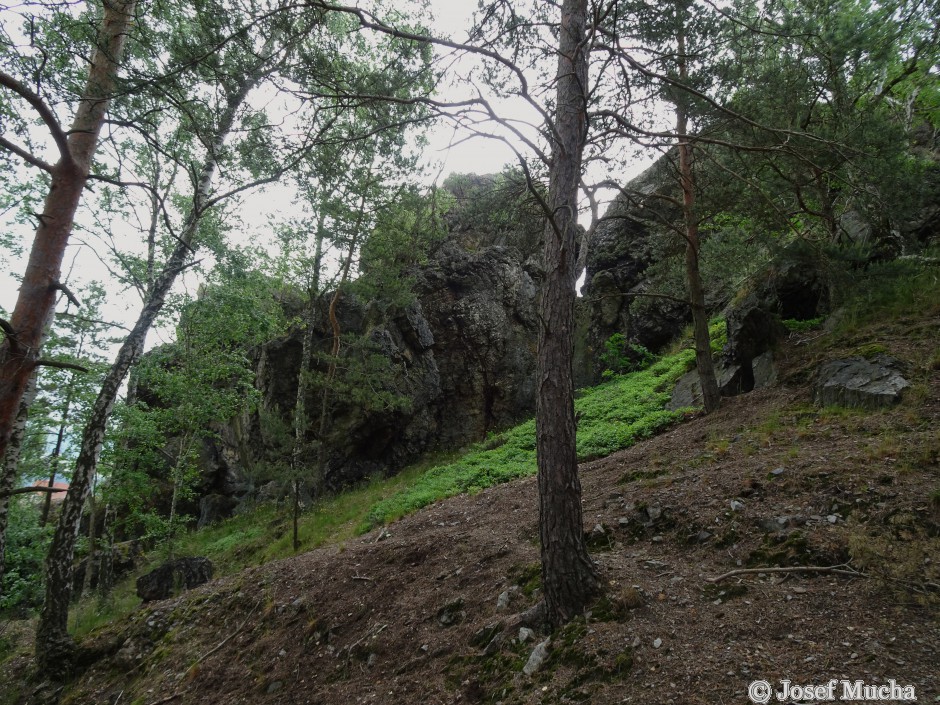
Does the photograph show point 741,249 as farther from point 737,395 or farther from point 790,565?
point 790,565

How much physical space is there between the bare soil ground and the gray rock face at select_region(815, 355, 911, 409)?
25 centimetres

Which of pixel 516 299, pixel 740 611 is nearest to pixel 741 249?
pixel 740 611

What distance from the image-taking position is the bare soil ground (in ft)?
9.70

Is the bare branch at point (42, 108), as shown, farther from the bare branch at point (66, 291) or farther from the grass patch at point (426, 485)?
the grass patch at point (426, 485)

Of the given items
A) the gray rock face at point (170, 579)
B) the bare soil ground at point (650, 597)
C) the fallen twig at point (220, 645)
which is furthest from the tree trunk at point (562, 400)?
the gray rock face at point (170, 579)

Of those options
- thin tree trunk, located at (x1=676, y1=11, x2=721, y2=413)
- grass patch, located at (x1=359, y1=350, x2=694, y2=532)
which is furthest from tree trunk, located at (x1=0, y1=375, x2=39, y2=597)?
thin tree trunk, located at (x1=676, y1=11, x2=721, y2=413)

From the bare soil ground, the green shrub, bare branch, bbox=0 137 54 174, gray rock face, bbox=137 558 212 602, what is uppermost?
bare branch, bbox=0 137 54 174

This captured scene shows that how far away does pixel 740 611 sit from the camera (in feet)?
11.0

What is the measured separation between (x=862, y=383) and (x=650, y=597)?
196 inches

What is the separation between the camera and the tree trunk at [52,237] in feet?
11.7

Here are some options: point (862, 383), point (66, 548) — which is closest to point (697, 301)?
point (862, 383)

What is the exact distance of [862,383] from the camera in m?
6.38

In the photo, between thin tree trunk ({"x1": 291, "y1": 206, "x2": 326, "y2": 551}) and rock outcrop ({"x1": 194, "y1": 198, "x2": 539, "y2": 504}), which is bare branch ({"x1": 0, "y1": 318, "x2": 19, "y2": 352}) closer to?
thin tree trunk ({"x1": 291, "y1": 206, "x2": 326, "y2": 551})

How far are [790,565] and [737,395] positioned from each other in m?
5.80
